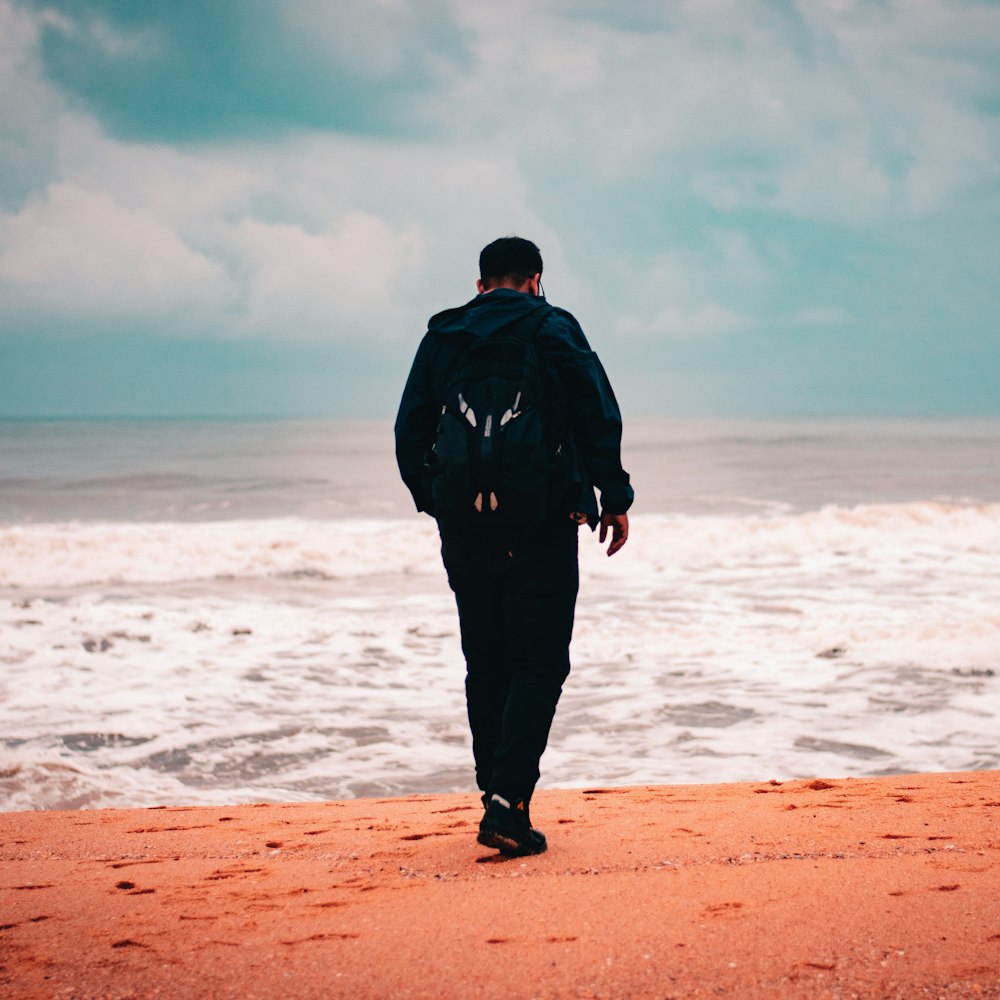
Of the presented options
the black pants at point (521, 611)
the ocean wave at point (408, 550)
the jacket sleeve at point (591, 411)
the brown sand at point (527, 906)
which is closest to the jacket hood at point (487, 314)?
the jacket sleeve at point (591, 411)

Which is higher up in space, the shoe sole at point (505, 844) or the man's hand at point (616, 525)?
the man's hand at point (616, 525)

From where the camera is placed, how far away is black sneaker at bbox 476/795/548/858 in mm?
3064

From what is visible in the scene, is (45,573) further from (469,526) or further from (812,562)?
(469,526)

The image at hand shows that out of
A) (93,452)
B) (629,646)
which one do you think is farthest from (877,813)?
(93,452)

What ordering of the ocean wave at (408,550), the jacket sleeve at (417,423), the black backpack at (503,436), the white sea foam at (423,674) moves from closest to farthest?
the black backpack at (503,436) → the jacket sleeve at (417,423) → the white sea foam at (423,674) → the ocean wave at (408,550)

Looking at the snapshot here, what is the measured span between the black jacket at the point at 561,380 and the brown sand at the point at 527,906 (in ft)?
3.74

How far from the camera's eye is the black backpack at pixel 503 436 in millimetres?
2885

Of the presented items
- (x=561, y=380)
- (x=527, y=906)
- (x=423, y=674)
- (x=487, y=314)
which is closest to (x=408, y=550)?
(x=423, y=674)

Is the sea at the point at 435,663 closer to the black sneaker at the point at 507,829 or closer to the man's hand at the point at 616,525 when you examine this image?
the black sneaker at the point at 507,829

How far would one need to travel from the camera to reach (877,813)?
373cm

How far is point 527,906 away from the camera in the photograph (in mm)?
2605

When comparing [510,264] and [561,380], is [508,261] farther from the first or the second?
[561,380]

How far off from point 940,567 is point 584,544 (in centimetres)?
553

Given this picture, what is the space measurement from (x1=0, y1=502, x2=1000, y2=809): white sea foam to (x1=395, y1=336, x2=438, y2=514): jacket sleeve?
8.62 ft
